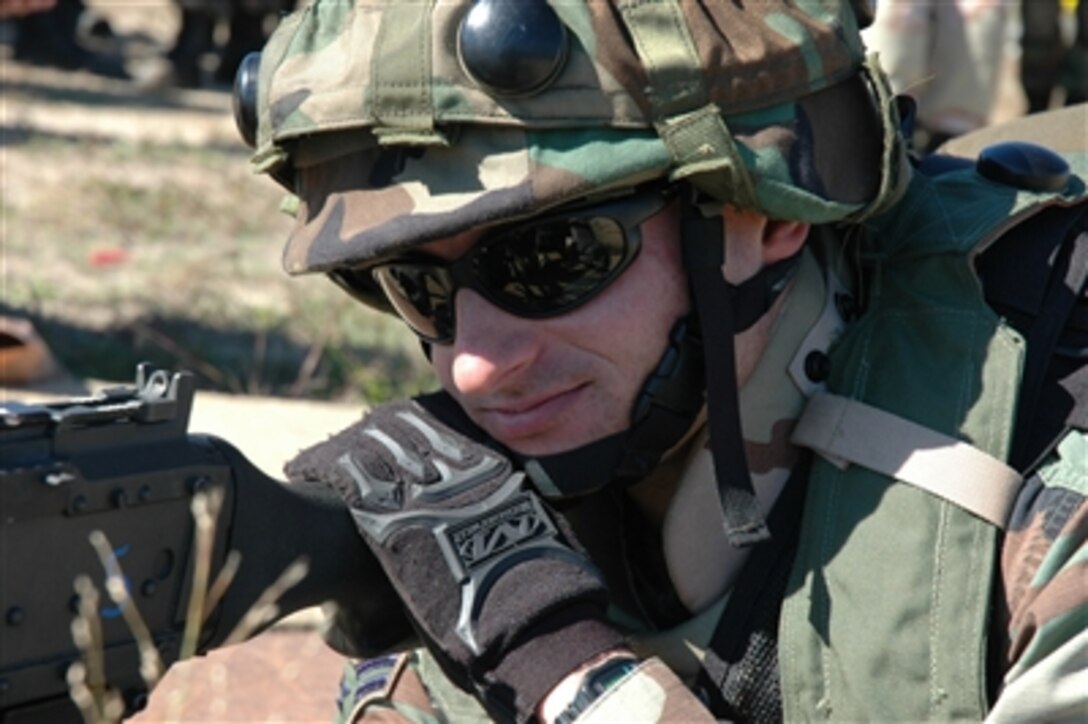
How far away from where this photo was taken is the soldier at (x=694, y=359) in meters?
2.65

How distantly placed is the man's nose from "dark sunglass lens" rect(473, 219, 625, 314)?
2 centimetres

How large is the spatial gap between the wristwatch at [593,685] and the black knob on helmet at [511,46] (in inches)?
29.9

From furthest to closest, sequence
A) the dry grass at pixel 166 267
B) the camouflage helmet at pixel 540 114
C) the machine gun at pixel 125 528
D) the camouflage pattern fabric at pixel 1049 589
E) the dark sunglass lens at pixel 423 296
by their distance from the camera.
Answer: the dry grass at pixel 166 267, the dark sunglass lens at pixel 423 296, the camouflage helmet at pixel 540 114, the camouflage pattern fabric at pixel 1049 589, the machine gun at pixel 125 528

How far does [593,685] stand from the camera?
259 centimetres

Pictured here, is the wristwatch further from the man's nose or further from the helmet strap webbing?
the man's nose

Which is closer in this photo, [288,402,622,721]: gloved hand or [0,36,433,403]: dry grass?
[288,402,622,721]: gloved hand

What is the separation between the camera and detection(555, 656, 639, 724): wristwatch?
8.47ft

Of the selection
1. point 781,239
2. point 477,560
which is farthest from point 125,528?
point 781,239

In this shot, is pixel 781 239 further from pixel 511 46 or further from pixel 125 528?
pixel 125 528

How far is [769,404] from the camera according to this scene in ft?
9.60

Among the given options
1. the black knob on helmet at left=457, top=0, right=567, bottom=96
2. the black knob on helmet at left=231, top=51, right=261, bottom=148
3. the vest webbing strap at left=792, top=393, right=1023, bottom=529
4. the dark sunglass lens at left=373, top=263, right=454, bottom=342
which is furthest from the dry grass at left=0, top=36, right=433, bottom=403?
the black knob on helmet at left=457, top=0, right=567, bottom=96

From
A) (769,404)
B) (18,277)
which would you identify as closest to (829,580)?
(769,404)

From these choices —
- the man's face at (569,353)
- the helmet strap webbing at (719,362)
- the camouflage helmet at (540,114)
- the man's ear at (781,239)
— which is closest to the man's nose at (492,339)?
the man's face at (569,353)

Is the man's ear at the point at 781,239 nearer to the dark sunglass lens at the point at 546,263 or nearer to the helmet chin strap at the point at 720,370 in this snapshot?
the helmet chin strap at the point at 720,370
